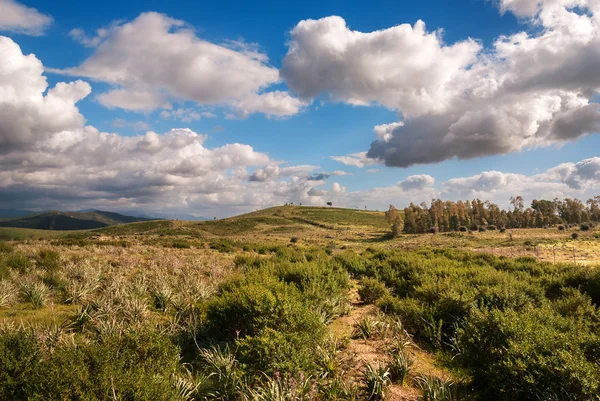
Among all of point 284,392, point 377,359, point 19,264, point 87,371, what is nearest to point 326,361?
point 377,359

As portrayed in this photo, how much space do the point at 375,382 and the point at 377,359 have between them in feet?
5.08

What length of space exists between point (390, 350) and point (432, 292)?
4.19 meters

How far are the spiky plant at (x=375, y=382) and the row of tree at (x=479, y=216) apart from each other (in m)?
80.6

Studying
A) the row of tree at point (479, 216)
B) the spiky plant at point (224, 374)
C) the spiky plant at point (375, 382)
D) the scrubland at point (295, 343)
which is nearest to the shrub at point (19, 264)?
the scrubland at point (295, 343)

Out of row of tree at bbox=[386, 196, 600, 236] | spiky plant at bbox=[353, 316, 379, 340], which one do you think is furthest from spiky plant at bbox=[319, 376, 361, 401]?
row of tree at bbox=[386, 196, 600, 236]

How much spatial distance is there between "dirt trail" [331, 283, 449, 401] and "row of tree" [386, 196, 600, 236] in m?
78.1

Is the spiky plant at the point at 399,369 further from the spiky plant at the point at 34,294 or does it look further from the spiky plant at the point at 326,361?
the spiky plant at the point at 34,294

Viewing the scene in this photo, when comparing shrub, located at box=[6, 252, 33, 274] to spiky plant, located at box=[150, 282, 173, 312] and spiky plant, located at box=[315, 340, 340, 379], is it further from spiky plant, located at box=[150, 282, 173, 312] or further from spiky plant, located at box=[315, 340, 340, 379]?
spiky plant, located at box=[315, 340, 340, 379]

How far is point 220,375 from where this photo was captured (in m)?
5.74

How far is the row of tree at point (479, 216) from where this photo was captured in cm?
8756

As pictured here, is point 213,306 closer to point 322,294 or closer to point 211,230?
point 322,294

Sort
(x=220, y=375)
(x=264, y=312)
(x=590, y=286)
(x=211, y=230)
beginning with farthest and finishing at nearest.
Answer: (x=211, y=230)
(x=590, y=286)
(x=264, y=312)
(x=220, y=375)

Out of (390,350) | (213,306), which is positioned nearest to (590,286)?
(390,350)

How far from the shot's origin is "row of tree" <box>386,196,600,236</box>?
87.6m
